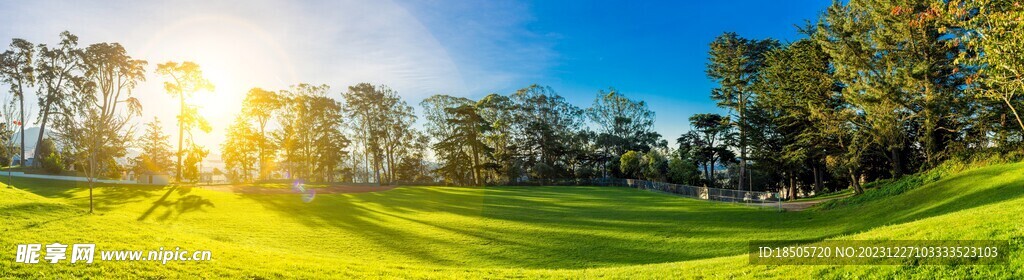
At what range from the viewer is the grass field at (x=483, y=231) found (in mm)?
8820

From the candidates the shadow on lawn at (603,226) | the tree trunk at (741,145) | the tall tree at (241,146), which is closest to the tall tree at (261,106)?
the tall tree at (241,146)

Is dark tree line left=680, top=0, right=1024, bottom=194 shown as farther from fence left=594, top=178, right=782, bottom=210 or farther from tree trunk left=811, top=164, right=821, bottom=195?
fence left=594, top=178, right=782, bottom=210

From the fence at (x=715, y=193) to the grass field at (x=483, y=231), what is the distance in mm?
3487

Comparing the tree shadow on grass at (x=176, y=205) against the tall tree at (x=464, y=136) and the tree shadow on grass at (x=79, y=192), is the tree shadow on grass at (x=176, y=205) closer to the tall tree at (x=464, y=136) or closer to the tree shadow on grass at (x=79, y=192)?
the tree shadow on grass at (x=79, y=192)

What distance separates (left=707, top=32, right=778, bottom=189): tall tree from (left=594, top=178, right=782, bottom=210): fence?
8.64 meters

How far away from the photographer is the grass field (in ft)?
28.9

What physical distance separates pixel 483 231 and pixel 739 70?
36.1m

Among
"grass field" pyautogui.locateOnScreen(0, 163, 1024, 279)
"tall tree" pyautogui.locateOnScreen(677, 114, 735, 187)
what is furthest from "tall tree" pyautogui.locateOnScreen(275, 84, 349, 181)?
"tall tree" pyautogui.locateOnScreen(677, 114, 735, 187)

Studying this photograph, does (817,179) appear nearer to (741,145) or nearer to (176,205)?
(741,145)

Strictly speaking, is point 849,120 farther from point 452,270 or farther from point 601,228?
point 452,270

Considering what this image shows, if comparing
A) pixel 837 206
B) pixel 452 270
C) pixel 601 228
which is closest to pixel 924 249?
pixel 452 270

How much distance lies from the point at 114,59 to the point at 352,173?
111 ft
